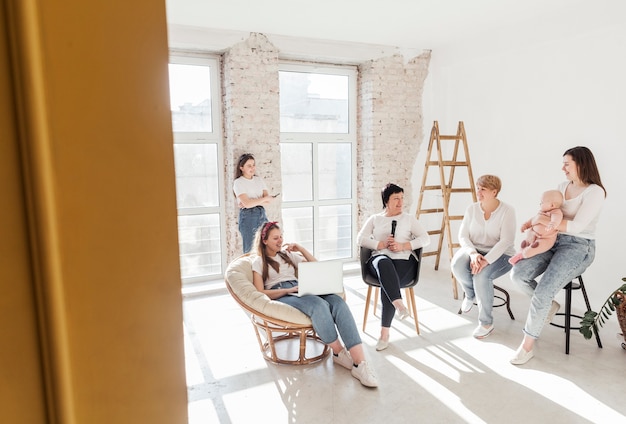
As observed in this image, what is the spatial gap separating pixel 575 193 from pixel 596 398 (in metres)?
1.58

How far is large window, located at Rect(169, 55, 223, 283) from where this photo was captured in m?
5.41

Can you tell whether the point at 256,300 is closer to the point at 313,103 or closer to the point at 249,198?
the point at 249,198

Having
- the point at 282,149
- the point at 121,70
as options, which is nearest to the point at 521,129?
the point at 282,149

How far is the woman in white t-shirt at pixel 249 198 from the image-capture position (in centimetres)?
500

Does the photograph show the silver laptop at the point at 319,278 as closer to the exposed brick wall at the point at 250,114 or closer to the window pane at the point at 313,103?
the exposed brick wall at the point at 250,114

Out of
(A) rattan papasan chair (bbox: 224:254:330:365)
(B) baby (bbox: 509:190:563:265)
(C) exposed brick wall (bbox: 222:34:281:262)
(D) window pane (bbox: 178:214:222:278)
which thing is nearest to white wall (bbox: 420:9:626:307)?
(B) baby (bbox: 509:190:563:265)

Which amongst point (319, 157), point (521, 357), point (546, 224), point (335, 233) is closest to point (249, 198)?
point (319, 157)

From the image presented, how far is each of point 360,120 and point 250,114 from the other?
5.85ft

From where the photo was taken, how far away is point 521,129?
5082 mm

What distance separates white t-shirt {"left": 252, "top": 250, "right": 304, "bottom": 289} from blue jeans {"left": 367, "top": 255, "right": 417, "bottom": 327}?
0.68 meters

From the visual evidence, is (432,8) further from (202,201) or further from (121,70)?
(121,70)

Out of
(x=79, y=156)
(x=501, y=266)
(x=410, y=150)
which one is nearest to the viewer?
(x=79, y=156)

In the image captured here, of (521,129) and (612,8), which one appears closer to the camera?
(612,8)

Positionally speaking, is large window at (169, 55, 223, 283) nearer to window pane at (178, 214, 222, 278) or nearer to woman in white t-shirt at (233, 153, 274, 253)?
window pane at (178, 214, 222, 278)
